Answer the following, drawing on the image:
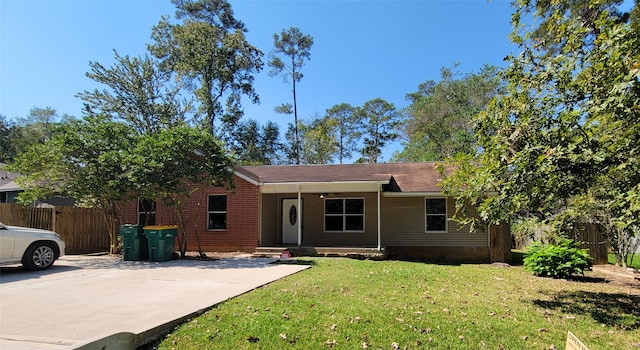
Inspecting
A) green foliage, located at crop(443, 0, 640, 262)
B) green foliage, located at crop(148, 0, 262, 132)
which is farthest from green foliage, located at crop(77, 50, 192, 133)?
green foliage, located at crop(443, 0, 640, 262)

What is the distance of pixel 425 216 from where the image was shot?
1493 cm

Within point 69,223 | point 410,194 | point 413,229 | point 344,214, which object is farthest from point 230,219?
point 413,229

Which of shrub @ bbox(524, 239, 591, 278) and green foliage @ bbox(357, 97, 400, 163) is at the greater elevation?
green foliage @ bbox(357, 97, 400, 163)

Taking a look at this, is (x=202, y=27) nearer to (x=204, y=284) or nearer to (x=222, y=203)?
(x=222, y=203)

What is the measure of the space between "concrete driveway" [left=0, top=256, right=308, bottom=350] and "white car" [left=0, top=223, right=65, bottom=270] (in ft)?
1.07

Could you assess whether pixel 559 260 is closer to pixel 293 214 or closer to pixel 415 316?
pixel 415 316

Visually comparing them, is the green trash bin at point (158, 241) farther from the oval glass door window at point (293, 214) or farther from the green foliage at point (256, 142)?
the green foliage at point (256, 142)

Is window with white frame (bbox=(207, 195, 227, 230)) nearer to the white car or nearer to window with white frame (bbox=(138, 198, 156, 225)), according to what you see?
window with white frame (bbox=(138, 198, 156, 225))

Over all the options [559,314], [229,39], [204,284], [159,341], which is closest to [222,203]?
[204,284]

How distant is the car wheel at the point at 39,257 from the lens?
9.83m

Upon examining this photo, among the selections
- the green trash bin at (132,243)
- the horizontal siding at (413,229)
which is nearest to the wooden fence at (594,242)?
→ the horizontal siding at (413,229)

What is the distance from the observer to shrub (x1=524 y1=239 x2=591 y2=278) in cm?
945

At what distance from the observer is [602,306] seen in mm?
6793

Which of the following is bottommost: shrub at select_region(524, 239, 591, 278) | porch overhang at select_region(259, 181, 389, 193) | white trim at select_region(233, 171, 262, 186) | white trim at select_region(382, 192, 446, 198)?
shrub at select_region(524, 239, 591, 278)
